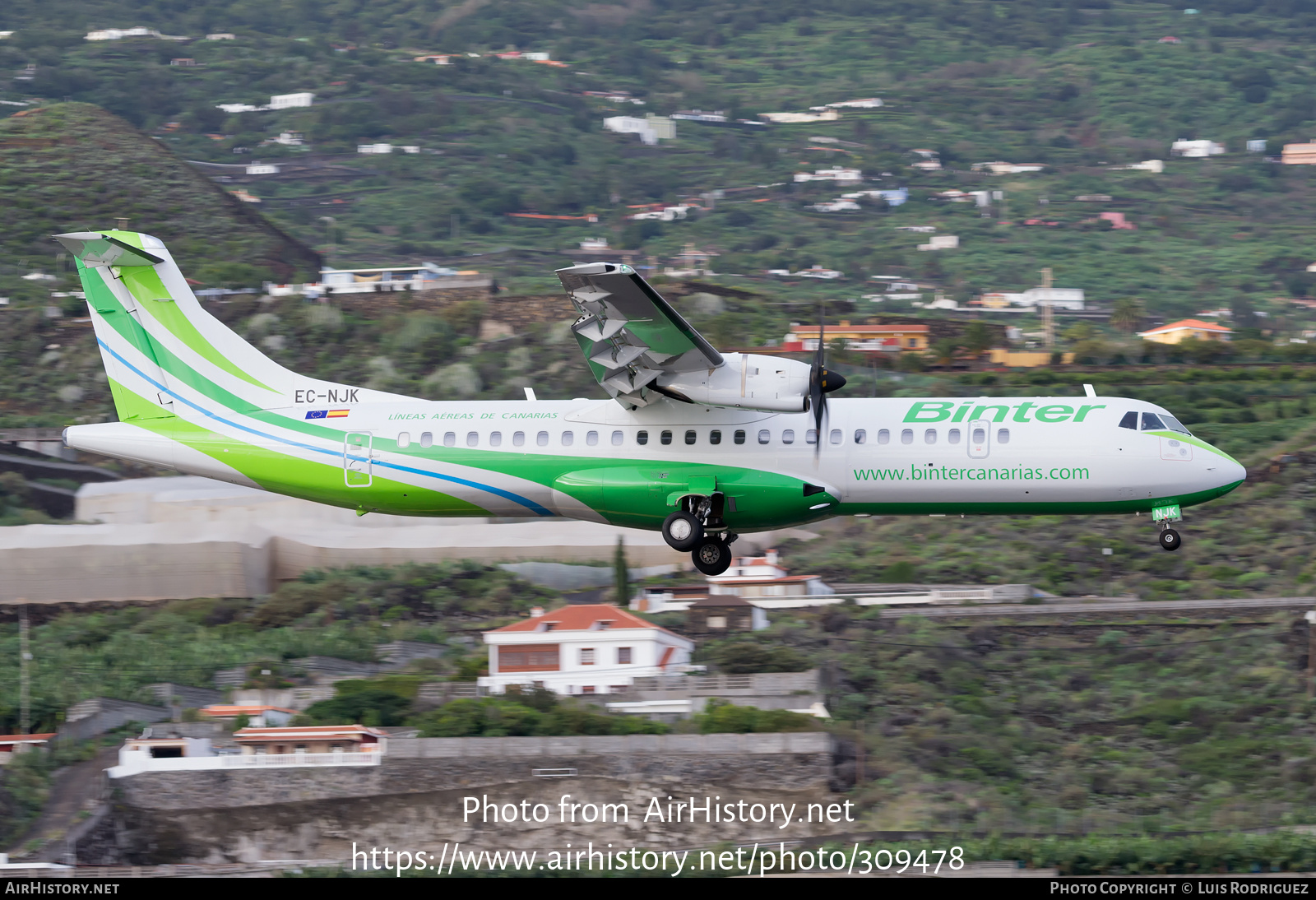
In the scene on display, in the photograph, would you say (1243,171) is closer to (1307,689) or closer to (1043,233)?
(1043,233)

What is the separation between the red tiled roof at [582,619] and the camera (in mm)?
53688

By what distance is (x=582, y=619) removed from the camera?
54.2 meters

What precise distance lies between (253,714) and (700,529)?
31941 millimetres

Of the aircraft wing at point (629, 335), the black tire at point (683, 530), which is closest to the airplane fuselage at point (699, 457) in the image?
the black tire at point (683, 530)

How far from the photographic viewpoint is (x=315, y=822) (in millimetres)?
44250

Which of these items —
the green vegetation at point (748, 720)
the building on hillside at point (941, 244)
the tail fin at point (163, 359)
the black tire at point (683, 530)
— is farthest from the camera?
the building on hillside at point (941, 244)

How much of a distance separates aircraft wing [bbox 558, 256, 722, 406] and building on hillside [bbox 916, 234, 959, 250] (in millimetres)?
135396

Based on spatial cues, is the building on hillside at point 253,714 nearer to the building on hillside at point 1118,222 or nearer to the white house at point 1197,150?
the building on hillside at point 1118,222

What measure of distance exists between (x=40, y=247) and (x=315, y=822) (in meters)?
81.9

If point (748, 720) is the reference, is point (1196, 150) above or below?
above

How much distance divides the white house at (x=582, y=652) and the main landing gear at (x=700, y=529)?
29.9m

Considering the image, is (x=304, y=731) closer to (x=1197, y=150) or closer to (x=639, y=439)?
(x=639, y=439)

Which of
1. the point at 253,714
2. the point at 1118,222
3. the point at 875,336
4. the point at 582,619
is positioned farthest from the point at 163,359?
the point at 1118,222

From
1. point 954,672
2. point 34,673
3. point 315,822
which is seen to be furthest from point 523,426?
point 34,673
